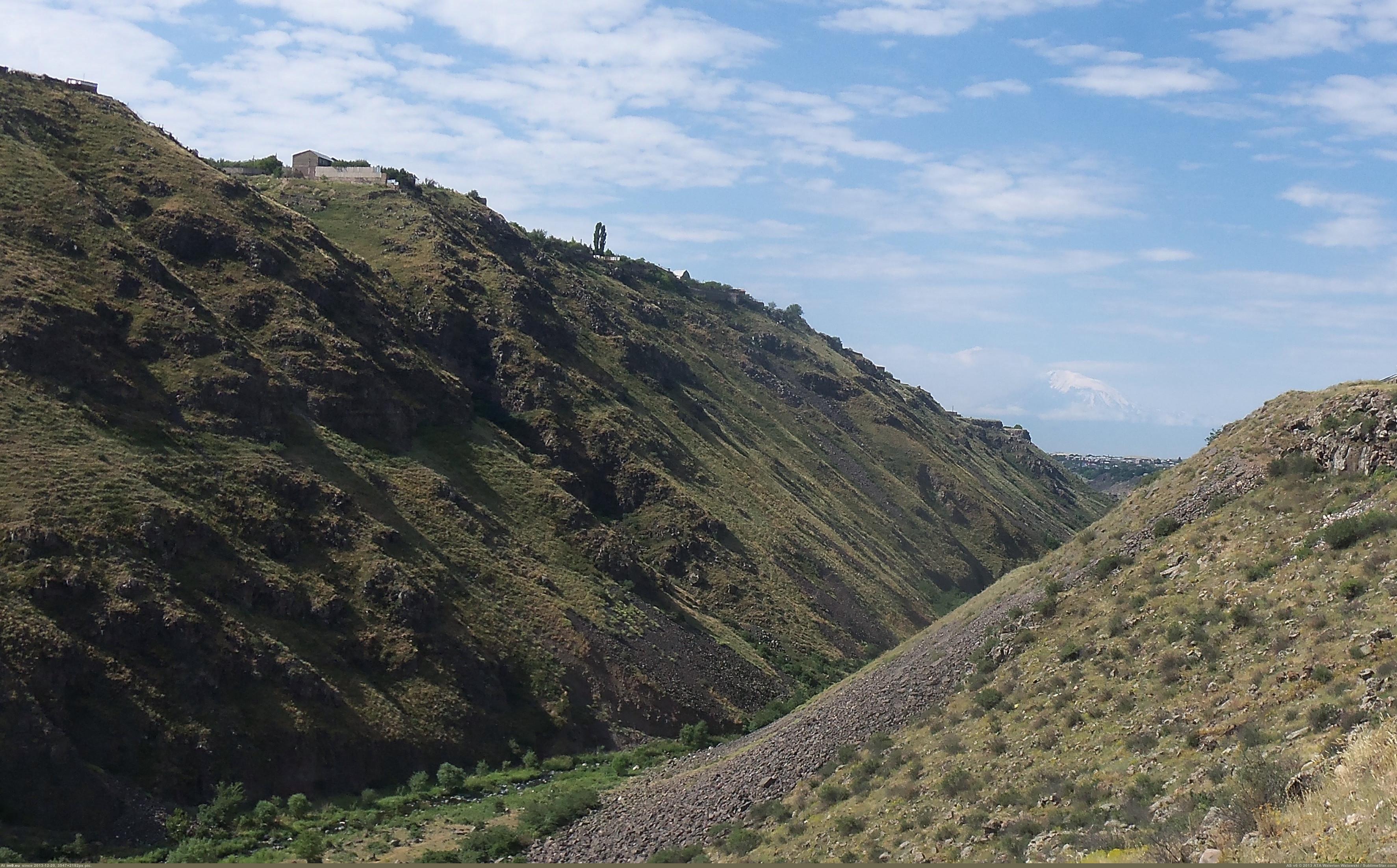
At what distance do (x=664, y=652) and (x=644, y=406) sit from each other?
131ft

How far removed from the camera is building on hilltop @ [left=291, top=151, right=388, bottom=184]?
10538 centimetres

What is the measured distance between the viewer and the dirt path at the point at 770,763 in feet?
99.0

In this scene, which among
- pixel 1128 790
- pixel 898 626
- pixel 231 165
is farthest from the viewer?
pixel 231 165

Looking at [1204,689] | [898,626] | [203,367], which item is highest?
[203,367]

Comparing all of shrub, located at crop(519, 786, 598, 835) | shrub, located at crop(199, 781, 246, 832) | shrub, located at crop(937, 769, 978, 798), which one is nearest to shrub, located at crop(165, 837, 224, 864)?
shrub, located at crop(199, 781, 246, 832)

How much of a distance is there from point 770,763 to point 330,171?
9964cm

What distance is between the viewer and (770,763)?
32312mm

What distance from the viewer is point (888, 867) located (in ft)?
64.7

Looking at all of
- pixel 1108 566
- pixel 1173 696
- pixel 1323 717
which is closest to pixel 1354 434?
pixel 1108 566

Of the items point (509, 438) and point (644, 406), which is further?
point (644, 406)

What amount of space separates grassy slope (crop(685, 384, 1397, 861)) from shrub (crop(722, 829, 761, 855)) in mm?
88

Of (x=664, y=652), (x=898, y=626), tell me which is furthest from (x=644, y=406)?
(x=664, y=652)

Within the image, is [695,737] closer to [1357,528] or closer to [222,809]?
[222,809]

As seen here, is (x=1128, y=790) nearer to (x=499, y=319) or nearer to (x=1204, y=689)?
(x=1204, y=689)
